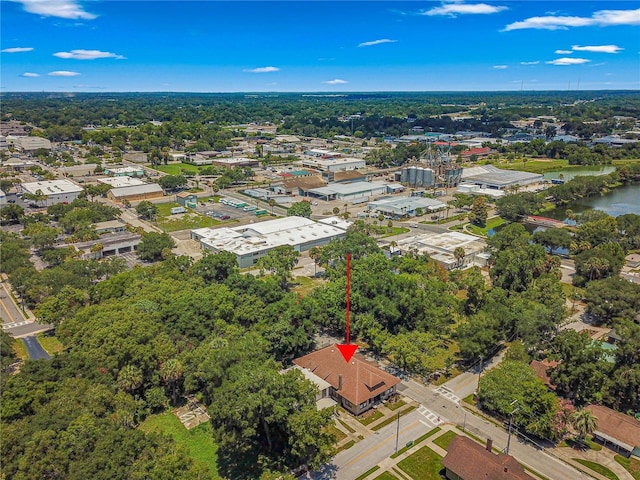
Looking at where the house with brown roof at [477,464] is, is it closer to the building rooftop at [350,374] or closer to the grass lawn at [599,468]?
the grass lawn at [599,468]

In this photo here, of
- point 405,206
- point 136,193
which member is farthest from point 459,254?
Answer: point 136,193

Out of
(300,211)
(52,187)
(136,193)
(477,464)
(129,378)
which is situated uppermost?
(52,187)

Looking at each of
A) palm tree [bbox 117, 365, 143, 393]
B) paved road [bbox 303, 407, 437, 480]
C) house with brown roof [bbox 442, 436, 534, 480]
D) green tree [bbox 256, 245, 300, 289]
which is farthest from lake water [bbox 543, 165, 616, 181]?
palm tree [bbox 117, 365, 143, 393]

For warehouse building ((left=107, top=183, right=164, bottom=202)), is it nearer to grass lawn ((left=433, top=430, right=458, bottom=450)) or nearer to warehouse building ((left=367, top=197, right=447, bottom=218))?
warehouse building ((left=367, top=197, right=447, bottom=218))

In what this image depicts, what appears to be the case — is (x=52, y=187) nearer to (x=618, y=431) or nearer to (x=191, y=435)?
(x=191, y=435)

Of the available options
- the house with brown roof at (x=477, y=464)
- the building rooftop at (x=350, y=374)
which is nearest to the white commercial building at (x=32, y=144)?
the building rooftop at (x=350, y=374)

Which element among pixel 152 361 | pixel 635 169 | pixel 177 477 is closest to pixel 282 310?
pixel 152 361
